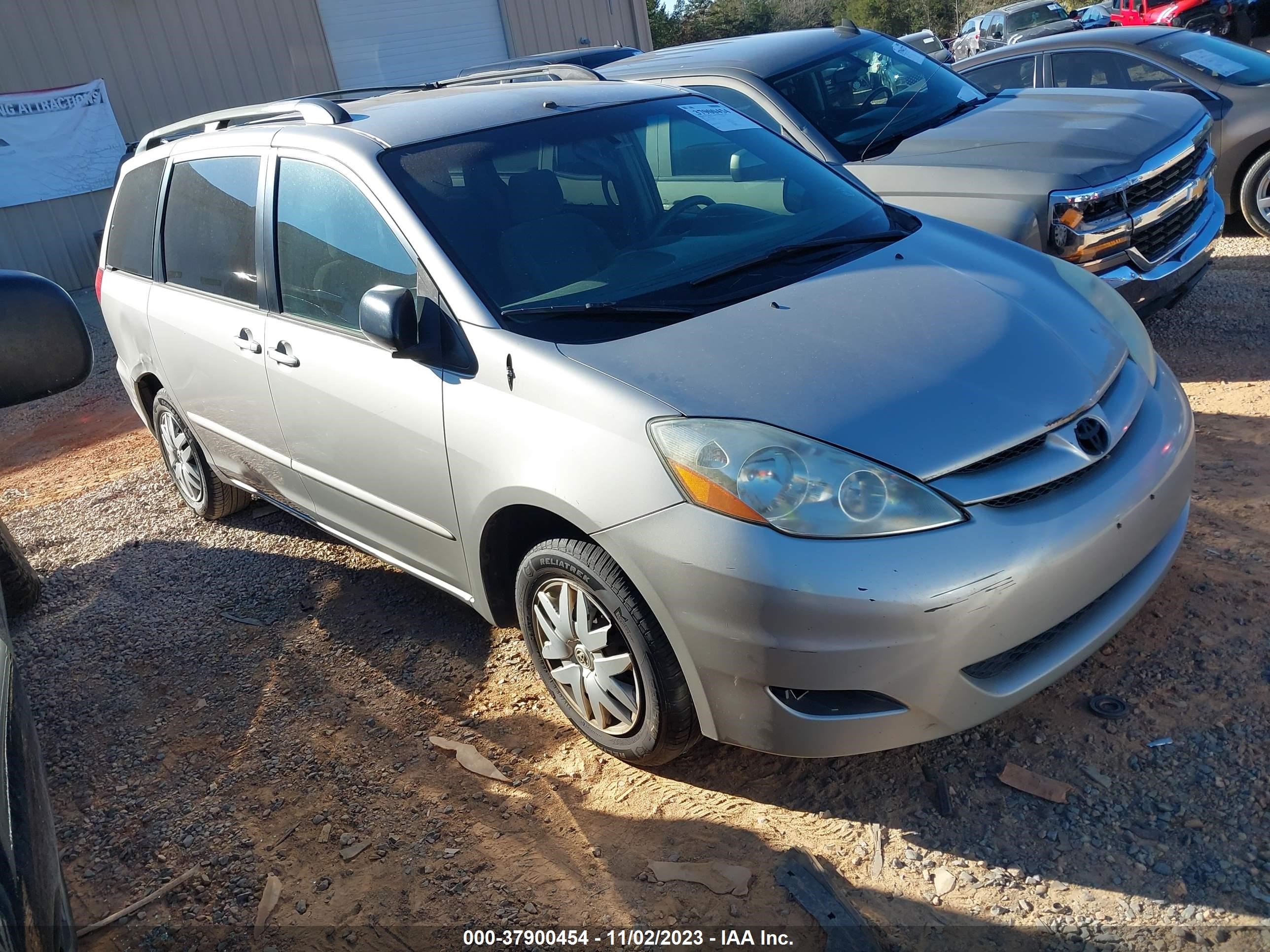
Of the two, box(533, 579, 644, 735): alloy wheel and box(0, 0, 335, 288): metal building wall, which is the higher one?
box(0, 0, 335, 288): metal building wall

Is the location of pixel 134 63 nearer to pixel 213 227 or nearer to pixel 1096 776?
pixel 213 227

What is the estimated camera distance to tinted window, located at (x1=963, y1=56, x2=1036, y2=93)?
7.73m

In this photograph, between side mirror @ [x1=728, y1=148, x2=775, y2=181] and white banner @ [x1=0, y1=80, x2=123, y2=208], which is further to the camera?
white banner @ [x1=0, y1=80, x2=123, y2=208]

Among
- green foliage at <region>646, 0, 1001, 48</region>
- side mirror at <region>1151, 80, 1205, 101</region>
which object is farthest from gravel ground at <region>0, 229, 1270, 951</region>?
green foliage at <region>646, 0, 1001, 48</region>

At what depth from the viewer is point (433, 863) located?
2.78 metres

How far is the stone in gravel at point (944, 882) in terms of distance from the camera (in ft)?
7.94

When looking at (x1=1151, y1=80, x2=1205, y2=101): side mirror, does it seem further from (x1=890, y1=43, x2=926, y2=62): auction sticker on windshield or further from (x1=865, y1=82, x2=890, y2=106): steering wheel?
(x1=865, y1=82, x2=890, y2=106): steering wheel

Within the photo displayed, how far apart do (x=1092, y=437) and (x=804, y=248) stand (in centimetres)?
118

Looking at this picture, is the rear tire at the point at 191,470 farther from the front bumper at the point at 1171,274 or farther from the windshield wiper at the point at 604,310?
the front bumper at the point at 1171,274

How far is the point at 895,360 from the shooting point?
8.95ft

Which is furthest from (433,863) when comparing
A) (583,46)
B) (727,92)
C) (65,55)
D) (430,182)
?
(583,46)

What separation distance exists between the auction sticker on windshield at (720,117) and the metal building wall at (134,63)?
34.9ft

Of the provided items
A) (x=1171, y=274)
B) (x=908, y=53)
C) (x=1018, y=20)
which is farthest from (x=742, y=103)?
(x=1018, y=20)

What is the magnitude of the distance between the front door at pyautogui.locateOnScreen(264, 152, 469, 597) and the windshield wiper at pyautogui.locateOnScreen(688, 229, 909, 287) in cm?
93
